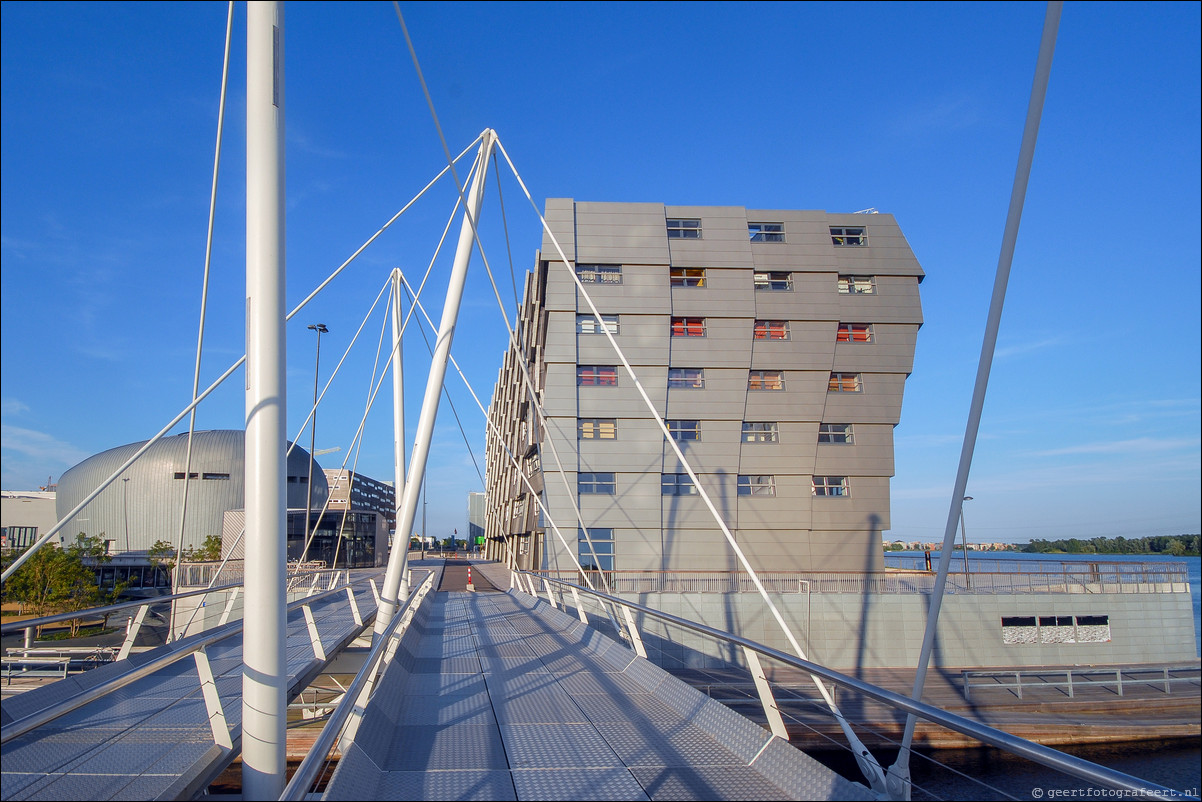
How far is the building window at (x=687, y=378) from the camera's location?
117 ft

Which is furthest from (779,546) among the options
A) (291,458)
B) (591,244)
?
(291,458)

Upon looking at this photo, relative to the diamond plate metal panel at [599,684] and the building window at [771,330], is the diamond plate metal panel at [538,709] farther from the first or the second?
the building window at [771,330]

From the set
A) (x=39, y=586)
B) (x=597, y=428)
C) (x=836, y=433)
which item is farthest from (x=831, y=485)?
(x=39, y=586)

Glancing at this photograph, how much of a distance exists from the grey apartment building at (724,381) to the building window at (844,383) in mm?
85

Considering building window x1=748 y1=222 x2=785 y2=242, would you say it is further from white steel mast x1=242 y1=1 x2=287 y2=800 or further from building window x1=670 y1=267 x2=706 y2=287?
white steel mast x1=242 y1=1 x2=287 y2=800

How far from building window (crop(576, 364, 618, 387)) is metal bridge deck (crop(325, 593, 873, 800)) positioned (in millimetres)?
26845

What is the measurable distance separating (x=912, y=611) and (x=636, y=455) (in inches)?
538

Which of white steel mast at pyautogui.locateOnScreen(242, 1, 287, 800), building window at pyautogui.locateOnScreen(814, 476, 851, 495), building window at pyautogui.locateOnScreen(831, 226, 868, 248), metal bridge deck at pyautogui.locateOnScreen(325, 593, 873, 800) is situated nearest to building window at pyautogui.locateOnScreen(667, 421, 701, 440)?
building window at pyautogui.locateOnScreen(814, 476, 851, 495)

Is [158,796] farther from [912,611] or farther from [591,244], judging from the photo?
[591,244]

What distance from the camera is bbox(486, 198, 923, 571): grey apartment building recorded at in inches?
1375

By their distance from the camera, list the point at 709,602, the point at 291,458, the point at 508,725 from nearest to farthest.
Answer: the point at 508,725
the point at 709,602
the point at 291,458

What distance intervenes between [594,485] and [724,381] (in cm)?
813

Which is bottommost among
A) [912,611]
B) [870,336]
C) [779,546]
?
[912,611]

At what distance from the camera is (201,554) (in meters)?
51.8
